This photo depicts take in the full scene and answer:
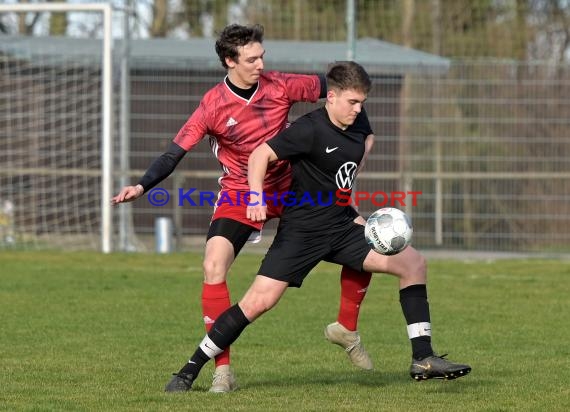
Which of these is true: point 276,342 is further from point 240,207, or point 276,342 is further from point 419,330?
point 419,330

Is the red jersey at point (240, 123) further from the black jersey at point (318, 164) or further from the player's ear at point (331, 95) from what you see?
the player's ear at point (331, 95)

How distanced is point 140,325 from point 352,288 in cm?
317

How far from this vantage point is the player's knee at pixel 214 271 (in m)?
7.48

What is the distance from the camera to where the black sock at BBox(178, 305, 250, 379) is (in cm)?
723

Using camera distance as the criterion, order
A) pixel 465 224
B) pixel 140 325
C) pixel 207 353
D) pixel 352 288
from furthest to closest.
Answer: pixel 465 224 < pixel 140 325 < pixel 352 288 < pixel 207 353

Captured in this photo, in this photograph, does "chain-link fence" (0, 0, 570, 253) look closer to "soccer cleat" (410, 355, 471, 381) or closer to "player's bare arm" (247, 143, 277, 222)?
"player's bare arm" (247, 143, 277, 222)

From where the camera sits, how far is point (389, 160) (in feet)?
60.6

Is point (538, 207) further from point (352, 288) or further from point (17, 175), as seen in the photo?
point (352, 288)

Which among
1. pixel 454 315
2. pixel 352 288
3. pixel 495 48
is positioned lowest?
pixel 454 315

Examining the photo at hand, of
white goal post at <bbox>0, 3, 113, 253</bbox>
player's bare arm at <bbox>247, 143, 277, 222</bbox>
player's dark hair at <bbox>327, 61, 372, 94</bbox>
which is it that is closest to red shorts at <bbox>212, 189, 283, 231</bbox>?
player's bare arm at <bbox>247, 143, 277, 222</bbox>

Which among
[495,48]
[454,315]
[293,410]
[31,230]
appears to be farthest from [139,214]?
[293,410]

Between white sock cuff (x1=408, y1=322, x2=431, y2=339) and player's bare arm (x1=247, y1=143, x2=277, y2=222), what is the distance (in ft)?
3.55

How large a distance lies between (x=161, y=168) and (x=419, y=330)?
1.78m

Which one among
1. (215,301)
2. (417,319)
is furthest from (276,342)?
(417,319)
